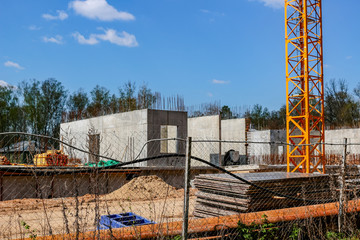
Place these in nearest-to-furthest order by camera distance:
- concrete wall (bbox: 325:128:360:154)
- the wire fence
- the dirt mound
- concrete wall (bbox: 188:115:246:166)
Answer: the wire fence, the dirt mound, concrete wall (bbox: 188:115:246:166), concrete wall (bbox: 325:128:360:154)

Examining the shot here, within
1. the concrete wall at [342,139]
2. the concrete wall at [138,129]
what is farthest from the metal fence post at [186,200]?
the concrete wall at [342,139]

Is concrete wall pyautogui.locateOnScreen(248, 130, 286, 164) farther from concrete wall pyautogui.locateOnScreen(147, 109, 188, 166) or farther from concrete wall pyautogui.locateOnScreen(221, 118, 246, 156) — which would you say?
concrete wall pyautogui.locateOnScreen(147, 109, 188, 166)

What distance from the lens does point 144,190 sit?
47.8ft

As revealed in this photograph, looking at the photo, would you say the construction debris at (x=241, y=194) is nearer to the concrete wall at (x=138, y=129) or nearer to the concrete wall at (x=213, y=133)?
the concrete wall at (x=138, y=129)

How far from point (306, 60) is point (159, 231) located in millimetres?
15641

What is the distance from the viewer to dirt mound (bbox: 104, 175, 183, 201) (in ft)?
46.1

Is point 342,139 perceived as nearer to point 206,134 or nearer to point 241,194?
point 206,134

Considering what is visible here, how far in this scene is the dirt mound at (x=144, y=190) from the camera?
14051mm

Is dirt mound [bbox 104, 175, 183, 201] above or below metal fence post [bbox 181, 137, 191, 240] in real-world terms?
below

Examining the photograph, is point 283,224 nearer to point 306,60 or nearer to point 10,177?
point 10,177

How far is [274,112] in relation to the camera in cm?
6016

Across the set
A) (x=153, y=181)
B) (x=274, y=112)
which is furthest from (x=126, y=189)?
(x=274, y=112)

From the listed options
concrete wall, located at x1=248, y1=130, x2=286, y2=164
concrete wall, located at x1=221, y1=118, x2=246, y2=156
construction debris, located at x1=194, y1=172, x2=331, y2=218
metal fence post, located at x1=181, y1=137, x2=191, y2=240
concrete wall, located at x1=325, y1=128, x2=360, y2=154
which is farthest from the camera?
concrete wall, located at x1=325, y1=128, x2=360, y2=154

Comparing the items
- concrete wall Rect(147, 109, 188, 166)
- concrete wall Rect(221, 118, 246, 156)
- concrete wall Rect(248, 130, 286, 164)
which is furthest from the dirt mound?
concrete wall Rect(248, 130, 286, 164)
